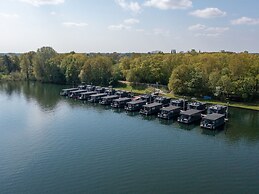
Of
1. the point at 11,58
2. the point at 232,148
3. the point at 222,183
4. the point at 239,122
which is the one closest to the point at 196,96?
the point at 239,122

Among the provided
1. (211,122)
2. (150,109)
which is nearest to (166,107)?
(150,109)

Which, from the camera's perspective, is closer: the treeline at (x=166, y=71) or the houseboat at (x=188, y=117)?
the houseboat at (x=188, y=117)

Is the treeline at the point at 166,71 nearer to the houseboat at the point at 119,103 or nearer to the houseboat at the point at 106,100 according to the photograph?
the houseboat at the point at 119,103

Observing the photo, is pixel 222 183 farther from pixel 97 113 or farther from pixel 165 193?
pixel 97 113

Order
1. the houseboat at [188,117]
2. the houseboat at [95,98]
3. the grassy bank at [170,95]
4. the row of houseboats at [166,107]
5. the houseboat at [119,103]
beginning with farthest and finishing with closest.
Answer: the houseboat at [95,98] → the houseboat at [119,103] → the grassy bank at [170,95] → the houseboat at [188,117] → the row of houseboats at [166,107]

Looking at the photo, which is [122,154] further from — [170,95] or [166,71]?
[166,71]

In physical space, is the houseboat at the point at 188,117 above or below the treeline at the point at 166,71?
below

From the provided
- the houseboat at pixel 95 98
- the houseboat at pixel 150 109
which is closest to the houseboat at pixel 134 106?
the houseboat at pixel 150 109
